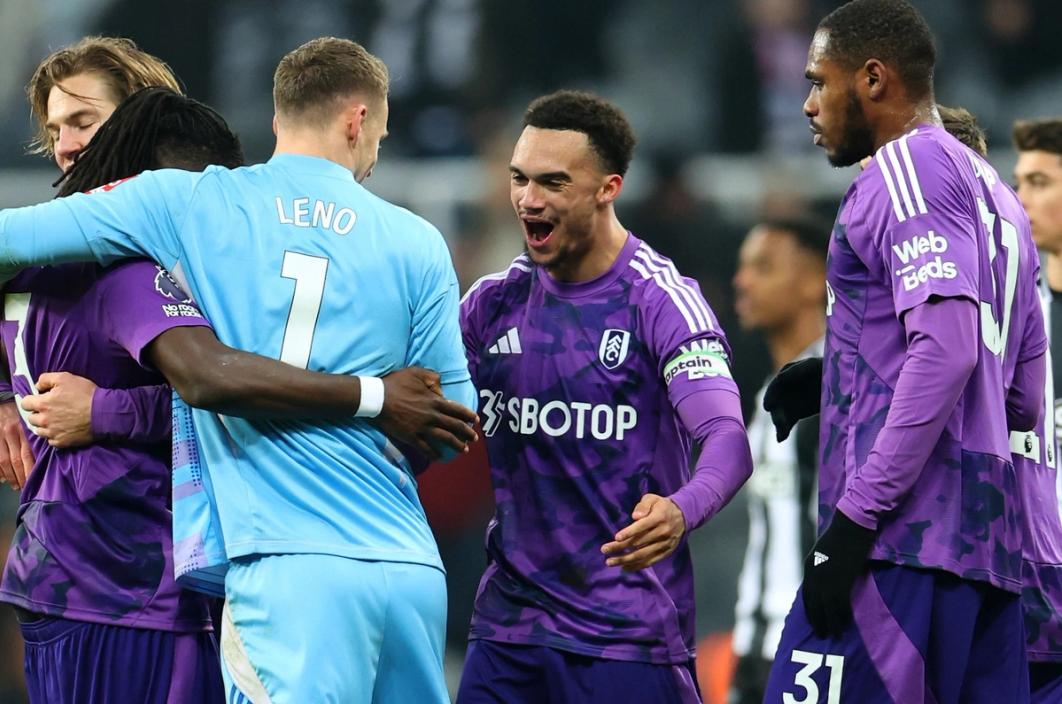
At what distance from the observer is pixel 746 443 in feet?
12.6

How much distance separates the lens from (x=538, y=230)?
4199 millimetres

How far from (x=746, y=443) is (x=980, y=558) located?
0.72 metres

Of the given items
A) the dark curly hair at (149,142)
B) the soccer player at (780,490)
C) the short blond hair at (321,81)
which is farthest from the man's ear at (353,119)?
the soccer player at (780,490)

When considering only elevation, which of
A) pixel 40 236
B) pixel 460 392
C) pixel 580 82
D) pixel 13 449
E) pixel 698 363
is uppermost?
pixel 580 82

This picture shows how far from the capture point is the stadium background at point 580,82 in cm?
871

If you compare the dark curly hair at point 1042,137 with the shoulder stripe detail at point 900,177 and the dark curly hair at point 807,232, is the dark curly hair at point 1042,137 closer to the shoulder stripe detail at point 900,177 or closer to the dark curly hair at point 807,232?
the dark curly hair at point 807,232

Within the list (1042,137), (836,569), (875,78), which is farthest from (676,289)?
(1042,137)

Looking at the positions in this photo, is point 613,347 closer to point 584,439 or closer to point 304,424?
point 584,439

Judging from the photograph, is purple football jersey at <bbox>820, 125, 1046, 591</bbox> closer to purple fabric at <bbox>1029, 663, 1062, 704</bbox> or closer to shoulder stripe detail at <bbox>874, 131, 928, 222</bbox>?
shoulder stripe detail at <bbox>874, 131, 928, 222</bbox>

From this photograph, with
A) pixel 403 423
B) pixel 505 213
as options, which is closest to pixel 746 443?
pixel 403 423

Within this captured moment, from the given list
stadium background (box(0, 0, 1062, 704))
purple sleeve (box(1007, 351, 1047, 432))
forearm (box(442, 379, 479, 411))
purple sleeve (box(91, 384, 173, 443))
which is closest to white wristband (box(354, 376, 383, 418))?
forearm (box(442, 379, 479, 411))

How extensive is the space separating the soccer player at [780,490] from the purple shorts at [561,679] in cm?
270

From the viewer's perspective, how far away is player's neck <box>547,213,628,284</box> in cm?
418

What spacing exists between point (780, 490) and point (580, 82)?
3.12m
